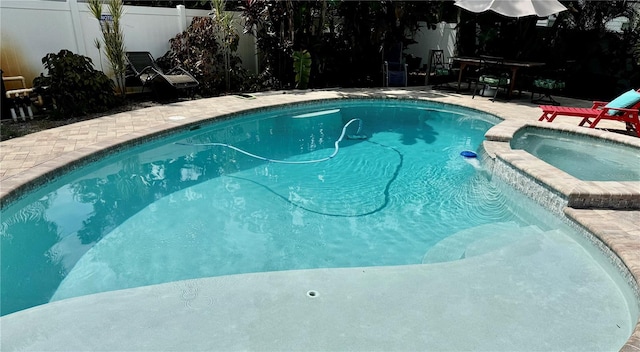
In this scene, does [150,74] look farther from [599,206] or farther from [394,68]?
[599,206]

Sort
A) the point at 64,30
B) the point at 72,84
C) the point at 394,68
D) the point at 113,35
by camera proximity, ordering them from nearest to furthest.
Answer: the point at 72,84 → the point at 64,30 → the point at 113,35 → the point at 394,68

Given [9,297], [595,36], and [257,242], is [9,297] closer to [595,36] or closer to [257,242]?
[257,242]

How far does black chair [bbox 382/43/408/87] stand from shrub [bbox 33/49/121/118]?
26.3ft

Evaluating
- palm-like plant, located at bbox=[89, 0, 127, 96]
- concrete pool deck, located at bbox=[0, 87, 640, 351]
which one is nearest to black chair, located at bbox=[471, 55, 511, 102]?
concrete pool deck, located at bbox=[0, 87, 640, 351]

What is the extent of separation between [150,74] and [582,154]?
30.4 feet

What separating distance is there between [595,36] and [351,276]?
12488mm

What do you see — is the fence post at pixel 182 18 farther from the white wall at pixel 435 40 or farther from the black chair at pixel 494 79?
the white wall at pixel 435 40

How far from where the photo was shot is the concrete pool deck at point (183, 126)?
2.83 meters

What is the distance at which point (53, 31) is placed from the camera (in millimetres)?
8352

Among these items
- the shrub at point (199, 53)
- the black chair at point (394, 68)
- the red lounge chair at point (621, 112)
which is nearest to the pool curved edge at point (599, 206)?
the red lounge chair at point (621, 112)

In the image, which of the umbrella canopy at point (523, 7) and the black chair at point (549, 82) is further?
the black chair at point (549, 82)

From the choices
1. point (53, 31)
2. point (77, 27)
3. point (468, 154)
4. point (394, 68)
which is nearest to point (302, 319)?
point (468, 154)

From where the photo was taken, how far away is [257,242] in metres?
4.54

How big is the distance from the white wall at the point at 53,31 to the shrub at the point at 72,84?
42cm
